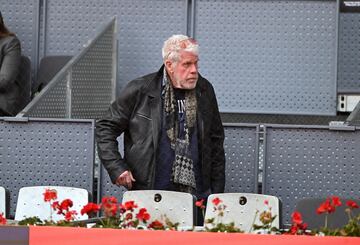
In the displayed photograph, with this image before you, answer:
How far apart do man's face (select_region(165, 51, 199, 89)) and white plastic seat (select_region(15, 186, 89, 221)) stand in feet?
3.06

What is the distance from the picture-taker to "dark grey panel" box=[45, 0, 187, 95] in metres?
10.5

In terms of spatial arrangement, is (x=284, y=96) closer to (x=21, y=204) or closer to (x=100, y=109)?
(x=100, y=109)

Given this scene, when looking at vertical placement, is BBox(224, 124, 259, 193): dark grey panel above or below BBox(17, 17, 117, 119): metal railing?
below

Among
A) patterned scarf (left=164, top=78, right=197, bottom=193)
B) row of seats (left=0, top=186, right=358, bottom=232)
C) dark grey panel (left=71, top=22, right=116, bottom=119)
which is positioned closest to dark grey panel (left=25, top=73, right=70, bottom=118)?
dark grey panel (left=71, top=22, right=116, bottom=119)

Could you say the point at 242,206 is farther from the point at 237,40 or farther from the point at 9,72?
the point at 237,40

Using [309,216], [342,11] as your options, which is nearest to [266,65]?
[342,11]

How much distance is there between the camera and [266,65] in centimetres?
1031

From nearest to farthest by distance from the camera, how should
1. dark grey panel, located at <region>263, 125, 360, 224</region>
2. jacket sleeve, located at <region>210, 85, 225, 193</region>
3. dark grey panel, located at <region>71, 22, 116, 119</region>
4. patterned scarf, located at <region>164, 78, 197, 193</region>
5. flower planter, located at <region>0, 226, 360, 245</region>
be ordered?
flower planter, located at <region>0, 226, 360, 245</region>, patterned scarf, located at <region>164, 78, 197, 193</region>, jacket sleeve, located at <region>210, 85, 225, 193</region>, dark grey panel, located at <region>263, 125, 360, 224</region>, dark grey panel, located at <region>71, 22, 116, 119</region>

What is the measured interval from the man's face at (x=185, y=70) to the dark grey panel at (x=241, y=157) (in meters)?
1.17

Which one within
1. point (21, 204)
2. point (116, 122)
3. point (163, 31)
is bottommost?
point (21, 204)

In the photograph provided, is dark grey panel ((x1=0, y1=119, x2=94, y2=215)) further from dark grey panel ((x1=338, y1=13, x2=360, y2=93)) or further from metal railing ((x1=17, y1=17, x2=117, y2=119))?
dark grey panel ((x1=338, y1=13, x2=360, y2=93))

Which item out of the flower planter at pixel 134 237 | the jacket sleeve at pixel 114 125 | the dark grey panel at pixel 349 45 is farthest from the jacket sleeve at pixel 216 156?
the dark grey panel at pixel 349 45

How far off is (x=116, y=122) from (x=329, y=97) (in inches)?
126

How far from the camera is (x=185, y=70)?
7375 mm
